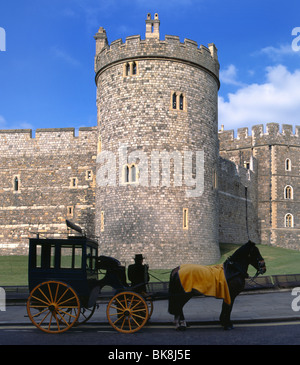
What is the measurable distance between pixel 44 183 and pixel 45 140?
279cm

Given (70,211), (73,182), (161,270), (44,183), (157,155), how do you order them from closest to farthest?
(161,270) < (157,155) < (70,211) < (73,182) < (44,183)

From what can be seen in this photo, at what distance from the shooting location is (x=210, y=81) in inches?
944

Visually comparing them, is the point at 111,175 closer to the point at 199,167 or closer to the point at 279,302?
the point at 199,167

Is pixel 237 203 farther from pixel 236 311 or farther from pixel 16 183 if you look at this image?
pixel 236 311

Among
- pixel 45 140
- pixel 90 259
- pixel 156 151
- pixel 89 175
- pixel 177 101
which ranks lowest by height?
pixel 90 259

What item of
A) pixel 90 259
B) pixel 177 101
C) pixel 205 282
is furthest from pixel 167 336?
pixel 177 101

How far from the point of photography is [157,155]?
21.6 m

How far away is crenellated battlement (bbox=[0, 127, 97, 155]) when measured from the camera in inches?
1126

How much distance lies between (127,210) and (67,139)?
9.25m

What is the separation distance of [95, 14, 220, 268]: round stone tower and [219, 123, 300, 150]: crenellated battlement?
50.8 ft

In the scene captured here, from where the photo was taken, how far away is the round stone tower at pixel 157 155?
70.2ft

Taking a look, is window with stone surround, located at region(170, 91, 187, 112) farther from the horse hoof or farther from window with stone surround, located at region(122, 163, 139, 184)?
the horse hoof

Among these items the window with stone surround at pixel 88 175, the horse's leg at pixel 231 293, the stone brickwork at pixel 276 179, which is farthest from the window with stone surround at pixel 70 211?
the horse's leg at pixel 231 293

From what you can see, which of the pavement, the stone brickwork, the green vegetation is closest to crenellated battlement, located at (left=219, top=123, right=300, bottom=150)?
the stone brickwork
